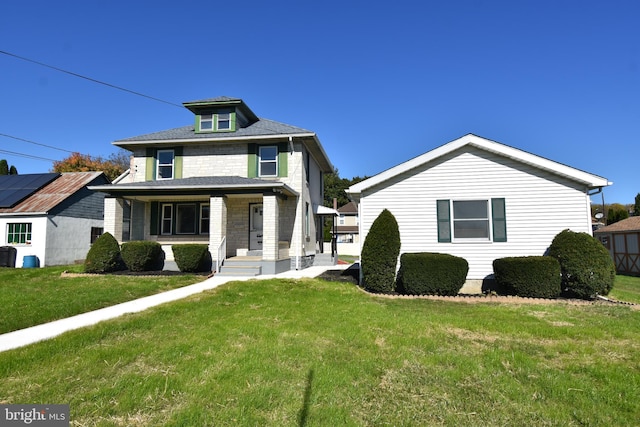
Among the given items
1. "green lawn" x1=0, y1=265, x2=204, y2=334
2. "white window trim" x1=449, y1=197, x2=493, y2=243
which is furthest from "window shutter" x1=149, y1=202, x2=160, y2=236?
"white window trim" x1=449, y1=197, x2=493, y2=243

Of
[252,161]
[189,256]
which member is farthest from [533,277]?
[252,161]

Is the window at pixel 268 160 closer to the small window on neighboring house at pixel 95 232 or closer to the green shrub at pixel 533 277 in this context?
the green shrub at pixel 533 277

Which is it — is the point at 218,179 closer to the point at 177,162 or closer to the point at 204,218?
the point at 204,218

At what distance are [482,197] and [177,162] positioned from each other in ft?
44.5

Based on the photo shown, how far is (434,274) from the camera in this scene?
9508 millimetres

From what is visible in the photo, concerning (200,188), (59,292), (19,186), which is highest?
(19,186)

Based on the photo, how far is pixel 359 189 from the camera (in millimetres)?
11102

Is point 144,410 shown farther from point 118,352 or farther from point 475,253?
point 475,253

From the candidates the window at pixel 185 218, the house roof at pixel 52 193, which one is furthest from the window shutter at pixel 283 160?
the house roof at pixel 52 193

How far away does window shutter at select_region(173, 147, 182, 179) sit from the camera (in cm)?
1683

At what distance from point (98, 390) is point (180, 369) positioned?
795 mm

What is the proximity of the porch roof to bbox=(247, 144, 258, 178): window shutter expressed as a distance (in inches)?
30.2

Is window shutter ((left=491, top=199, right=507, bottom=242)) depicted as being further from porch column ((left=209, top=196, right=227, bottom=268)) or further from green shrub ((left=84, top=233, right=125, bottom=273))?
green shrub ((left=84, top=233, right=125, bottom=273))

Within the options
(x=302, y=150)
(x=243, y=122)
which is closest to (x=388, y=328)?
(x=302, y=150)
